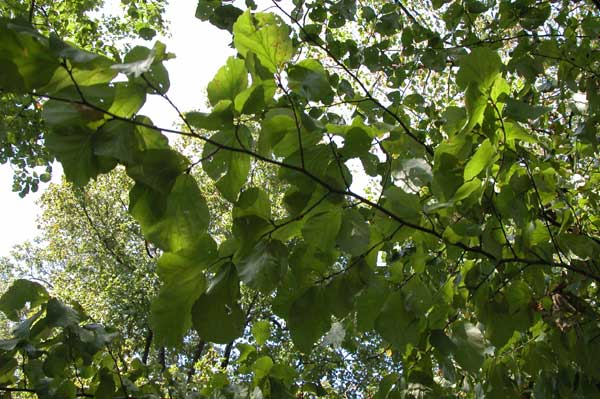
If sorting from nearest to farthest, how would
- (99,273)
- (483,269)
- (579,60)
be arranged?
(483,269)
(579,60)
(99,273)

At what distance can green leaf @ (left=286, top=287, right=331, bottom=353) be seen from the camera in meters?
1.04

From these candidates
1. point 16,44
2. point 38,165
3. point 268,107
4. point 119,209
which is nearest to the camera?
point 16,44

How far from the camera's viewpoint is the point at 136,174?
82 centimetres

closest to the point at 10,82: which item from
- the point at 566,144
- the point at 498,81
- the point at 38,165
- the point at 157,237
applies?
the point at 157,237

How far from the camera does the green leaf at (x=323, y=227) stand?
0.94 metres

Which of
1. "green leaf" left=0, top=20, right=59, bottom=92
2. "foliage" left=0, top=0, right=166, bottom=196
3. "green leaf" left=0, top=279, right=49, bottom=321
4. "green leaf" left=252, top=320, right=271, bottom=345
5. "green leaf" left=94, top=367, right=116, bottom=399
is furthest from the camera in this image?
"foliage" left=0, top=0, right=166, bottom=196

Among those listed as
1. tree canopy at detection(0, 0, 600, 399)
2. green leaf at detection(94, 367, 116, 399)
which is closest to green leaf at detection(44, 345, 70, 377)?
tree canopy at detection(0, 0, 600, 399)

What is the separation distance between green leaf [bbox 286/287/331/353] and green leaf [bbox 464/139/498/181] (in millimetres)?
384

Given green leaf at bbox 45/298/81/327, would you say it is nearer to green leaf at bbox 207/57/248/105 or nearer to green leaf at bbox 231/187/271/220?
green leaf at bbox 231/187/271/220

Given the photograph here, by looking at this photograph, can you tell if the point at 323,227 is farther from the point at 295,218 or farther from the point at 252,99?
the point at 252,99

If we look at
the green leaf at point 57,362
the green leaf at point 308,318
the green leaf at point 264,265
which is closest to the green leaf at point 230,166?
the green leaf at point 264,265

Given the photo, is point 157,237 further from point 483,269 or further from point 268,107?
point 483,269

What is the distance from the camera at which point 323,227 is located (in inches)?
37.2

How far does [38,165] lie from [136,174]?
5261 mm
